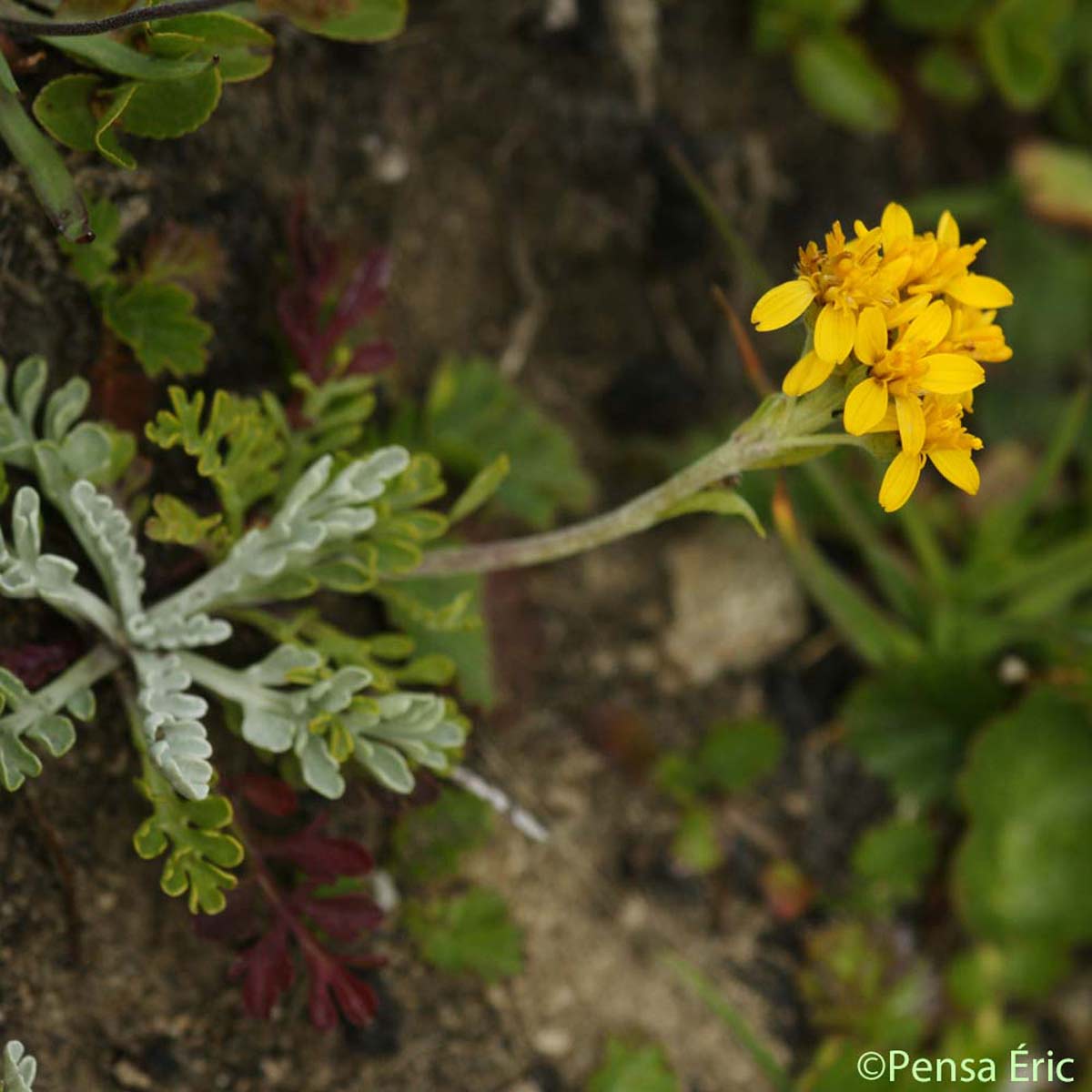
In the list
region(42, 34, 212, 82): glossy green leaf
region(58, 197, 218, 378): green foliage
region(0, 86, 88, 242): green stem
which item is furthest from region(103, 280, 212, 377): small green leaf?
region(42, 34, 212, 82): glossy green leaf

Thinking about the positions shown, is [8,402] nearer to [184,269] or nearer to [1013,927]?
[184,269]

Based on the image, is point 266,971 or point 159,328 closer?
point 266,971

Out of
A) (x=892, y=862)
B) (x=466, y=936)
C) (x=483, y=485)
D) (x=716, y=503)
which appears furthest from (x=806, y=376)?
(x=892, y=862)

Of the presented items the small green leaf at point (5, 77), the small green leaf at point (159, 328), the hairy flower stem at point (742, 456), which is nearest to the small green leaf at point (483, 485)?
the hairy flower stem at point (742, 456)

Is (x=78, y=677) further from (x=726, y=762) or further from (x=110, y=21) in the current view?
(x=726, y=762)

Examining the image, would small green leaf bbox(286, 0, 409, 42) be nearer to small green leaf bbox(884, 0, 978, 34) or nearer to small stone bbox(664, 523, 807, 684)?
small stone bbox(664, 523, 807, 684)

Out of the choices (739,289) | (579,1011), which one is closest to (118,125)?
(739,289)
